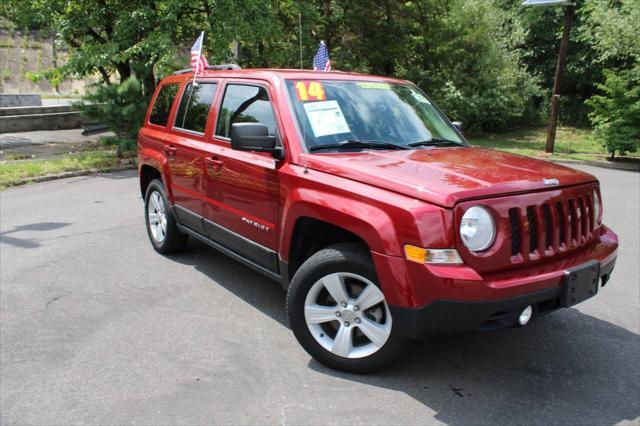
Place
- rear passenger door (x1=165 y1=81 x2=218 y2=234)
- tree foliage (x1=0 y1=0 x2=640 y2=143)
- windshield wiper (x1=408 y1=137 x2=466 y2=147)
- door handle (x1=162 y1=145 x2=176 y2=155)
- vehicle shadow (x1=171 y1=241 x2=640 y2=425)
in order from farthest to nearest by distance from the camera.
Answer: tree foliage (x1=0 y1=0 x2=640 y2=143) → door handle (x1=162 y1=145 x2=176 y2=155) → rear passenger door (x1=165 y1=81 x2=218 y2=234) → windshield wiper (x1=408 y1=137 x2=466 y2=147) → vehicle shadow (x1=171 y1=241 x2=640 y2=425)

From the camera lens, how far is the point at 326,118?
3.96 metres

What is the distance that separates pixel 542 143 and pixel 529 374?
19.7 m

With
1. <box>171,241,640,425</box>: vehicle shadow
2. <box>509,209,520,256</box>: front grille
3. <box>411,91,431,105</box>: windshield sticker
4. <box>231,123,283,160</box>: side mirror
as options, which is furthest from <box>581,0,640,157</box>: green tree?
<box>231,123,283,160</box>: side mirror

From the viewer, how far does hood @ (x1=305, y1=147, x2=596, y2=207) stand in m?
2.96

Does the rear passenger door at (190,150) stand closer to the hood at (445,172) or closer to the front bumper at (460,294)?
the hood at (445,172)

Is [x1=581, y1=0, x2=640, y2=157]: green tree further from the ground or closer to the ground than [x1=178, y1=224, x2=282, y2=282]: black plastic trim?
further from the ground

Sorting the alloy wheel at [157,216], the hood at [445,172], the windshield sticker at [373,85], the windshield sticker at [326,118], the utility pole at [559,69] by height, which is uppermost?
the utility pole at [559,69]

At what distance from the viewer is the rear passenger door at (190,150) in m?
4.89

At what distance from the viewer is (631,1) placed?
1656 centimetres

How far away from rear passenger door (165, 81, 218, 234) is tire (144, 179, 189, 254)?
11.2 inches

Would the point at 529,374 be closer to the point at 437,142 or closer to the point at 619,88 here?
the point at 437,142

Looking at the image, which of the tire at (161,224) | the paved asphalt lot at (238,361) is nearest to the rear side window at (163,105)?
the tire at (161,224)

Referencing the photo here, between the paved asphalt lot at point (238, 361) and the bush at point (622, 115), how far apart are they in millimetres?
10617

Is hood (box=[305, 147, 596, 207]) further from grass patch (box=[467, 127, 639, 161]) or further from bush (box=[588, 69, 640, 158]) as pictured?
grass patch (box=[467, 127, 639, 161])
